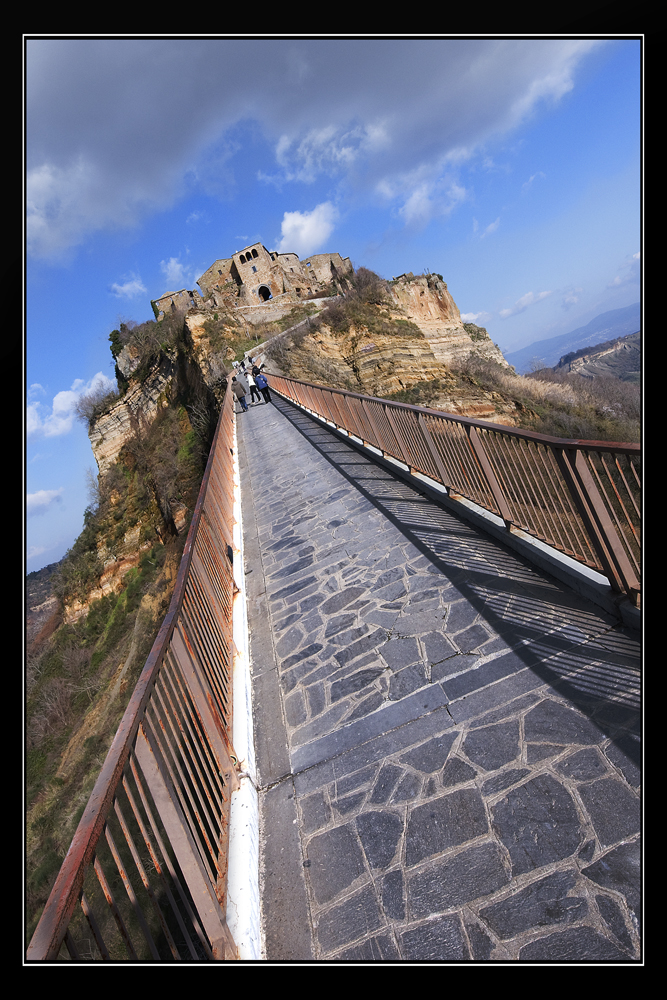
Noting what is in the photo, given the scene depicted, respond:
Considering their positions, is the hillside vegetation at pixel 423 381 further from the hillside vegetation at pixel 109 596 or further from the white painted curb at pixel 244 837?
the white painted curb at pixel 244 837

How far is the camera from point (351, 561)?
5.89 m

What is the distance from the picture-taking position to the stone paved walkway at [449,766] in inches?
82.3

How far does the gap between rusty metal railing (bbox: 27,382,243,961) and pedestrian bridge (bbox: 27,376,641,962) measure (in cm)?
1

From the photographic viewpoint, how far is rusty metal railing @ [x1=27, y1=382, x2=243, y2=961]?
1447 millimetres

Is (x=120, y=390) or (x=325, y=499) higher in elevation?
(x=120, y=390)

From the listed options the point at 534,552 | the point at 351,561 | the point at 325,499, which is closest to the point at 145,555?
the point at 325,499

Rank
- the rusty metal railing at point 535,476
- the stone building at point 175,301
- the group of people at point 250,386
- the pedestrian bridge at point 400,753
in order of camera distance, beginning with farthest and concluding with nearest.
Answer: the stone building at point 175,301, the group of people at point 250,386, the rusty metal railing at point 535,476, the pedestrian bridge at point 400,753

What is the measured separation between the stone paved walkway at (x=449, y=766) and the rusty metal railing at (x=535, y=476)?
44 cm

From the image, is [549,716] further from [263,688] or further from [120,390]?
[120,390]

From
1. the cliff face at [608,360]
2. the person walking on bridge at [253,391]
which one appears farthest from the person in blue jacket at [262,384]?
the cliff face at [608,360]

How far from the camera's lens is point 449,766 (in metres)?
2.84
